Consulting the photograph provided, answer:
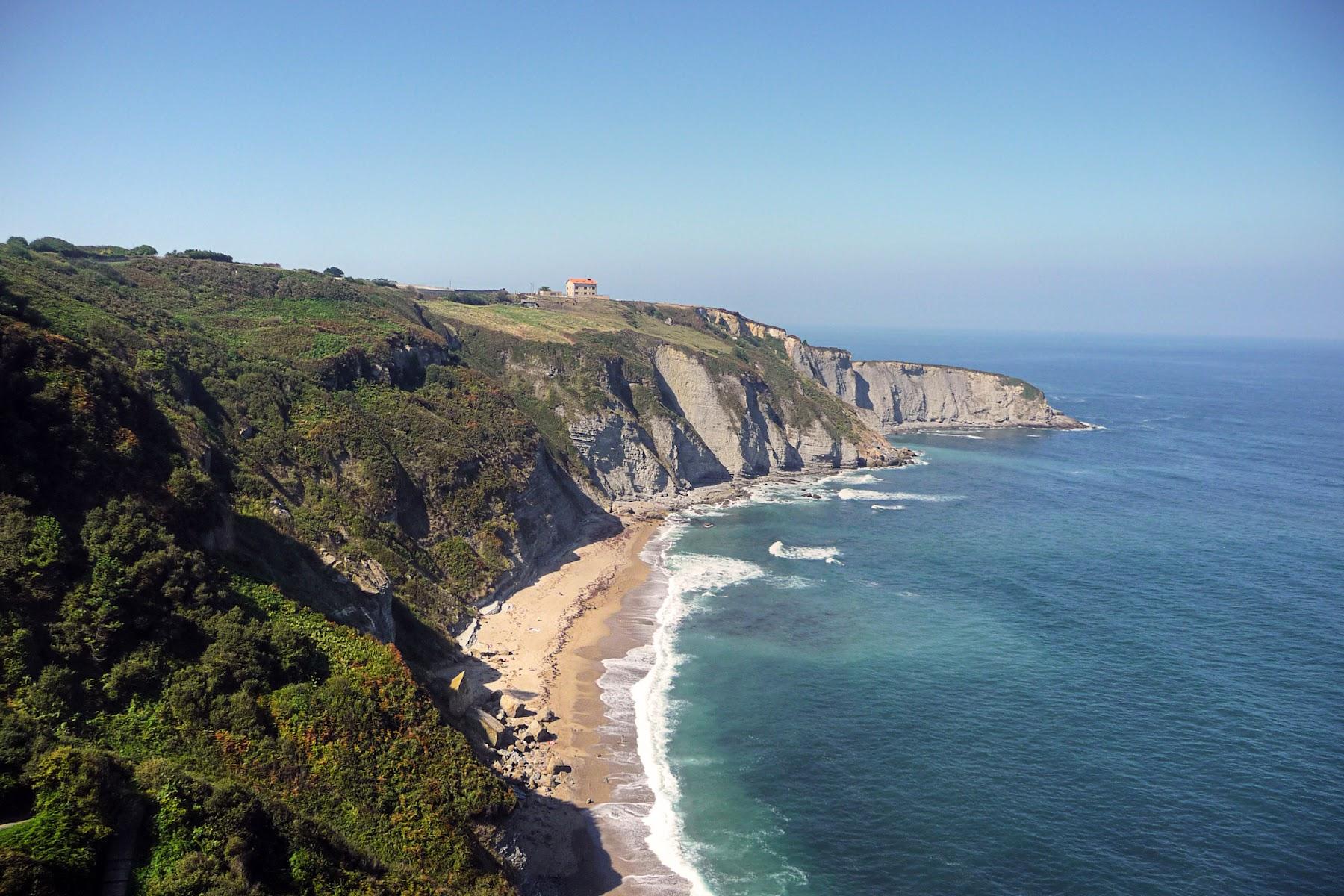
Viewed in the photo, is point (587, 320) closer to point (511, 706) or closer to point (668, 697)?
point (668, 697)

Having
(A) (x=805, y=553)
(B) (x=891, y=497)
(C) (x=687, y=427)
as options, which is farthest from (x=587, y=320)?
(A) (x=805, y=553)

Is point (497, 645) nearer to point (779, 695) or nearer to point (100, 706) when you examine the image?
point (779, 695)

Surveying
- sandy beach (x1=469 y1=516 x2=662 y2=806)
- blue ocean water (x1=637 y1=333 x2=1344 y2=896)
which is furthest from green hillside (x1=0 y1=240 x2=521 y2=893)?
blue ocean water (x1=637 y1=333 x2=1344 y2=896)

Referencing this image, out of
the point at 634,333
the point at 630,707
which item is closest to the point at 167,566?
the point at 630,707

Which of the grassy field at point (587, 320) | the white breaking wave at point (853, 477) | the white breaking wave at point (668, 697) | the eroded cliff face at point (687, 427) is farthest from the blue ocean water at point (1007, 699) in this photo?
the grassy field at point (587, 320)

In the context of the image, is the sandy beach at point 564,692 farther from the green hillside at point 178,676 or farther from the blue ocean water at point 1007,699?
the green hillside at point 178,676

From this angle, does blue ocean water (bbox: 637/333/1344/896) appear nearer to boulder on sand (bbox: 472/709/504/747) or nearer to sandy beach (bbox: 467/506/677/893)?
sandy beach (bbox: 467/506/677/893)
